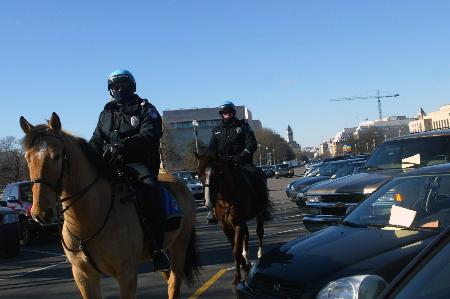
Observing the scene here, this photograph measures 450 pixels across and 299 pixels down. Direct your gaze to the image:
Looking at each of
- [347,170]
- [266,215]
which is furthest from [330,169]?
[266,215]

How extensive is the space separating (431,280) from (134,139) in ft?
11.6

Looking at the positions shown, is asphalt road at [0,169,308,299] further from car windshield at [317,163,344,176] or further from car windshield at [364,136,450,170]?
car windshield at [317,163,344,176]

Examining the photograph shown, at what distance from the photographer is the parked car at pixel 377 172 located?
955 cm

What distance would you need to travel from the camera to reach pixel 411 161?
385 inches

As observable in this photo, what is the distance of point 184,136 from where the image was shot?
128000 mm

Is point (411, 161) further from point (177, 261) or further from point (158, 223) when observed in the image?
point (158, 223)

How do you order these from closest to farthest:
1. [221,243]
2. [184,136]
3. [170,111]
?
[221,243] < [184,136] < [170,111]

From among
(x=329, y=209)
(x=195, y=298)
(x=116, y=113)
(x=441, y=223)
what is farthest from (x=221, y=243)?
(x=441, y=223)

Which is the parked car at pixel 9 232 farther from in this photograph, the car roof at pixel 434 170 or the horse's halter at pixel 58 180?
the car roof at pixel 434 170

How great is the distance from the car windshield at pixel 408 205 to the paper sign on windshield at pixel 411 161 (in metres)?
3.99

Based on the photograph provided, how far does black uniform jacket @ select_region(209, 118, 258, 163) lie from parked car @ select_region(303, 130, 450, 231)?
1.92 meters

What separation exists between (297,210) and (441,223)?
1595 cm

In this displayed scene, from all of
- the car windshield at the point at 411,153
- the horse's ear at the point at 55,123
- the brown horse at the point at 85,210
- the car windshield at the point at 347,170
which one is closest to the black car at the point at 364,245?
the brown horse at the point at 85,210

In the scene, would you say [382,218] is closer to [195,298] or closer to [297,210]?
[195,298]
